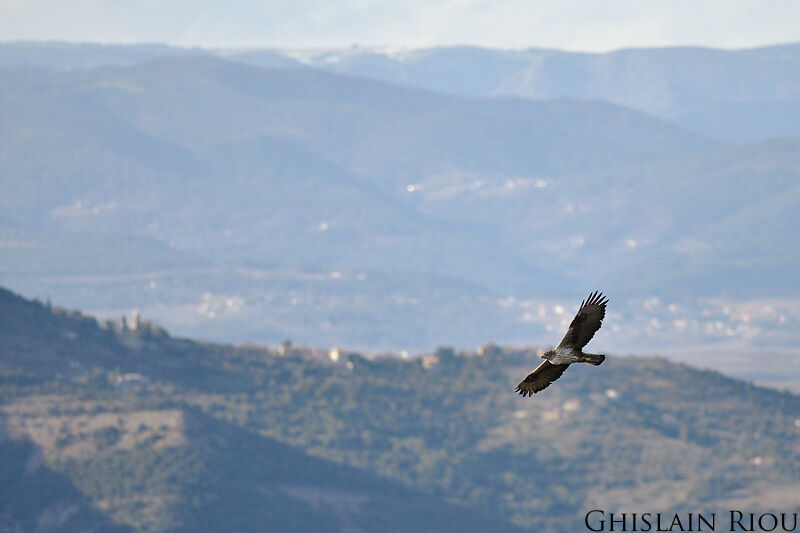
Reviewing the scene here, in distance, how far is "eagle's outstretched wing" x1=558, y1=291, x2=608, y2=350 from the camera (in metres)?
42.6

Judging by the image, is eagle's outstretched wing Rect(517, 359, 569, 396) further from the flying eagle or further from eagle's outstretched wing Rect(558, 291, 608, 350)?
eagle's outstretched wing Rect(558, 291, 608, 350)

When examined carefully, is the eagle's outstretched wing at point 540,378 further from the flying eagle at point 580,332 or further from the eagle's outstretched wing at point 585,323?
the eagle's outstretched wing at point 585,323

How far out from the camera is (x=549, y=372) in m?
45.0

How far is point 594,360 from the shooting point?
133 feet

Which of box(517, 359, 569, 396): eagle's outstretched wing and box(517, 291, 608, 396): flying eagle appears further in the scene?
box(517, 359, 569, 396): eagle's outstretched wing

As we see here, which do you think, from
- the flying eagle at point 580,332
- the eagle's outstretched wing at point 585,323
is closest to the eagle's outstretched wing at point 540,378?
the flying eagle at point 580,332

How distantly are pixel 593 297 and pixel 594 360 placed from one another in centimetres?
219

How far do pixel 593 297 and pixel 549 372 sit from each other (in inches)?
127

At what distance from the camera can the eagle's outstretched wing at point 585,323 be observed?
4256 centimetres

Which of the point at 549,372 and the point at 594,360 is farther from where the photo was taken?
the point at 549,372

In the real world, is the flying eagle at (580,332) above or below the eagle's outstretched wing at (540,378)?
above

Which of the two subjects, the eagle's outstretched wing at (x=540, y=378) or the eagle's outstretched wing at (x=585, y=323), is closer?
the eagle's outstretched wing at (x=585, y=323)

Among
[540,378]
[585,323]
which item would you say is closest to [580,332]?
[585,323]

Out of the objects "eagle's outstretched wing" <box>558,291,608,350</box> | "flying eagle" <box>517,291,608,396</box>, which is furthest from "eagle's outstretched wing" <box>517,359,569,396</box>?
"eagle's outstretched wing" <box>558,291,608,350</box>
